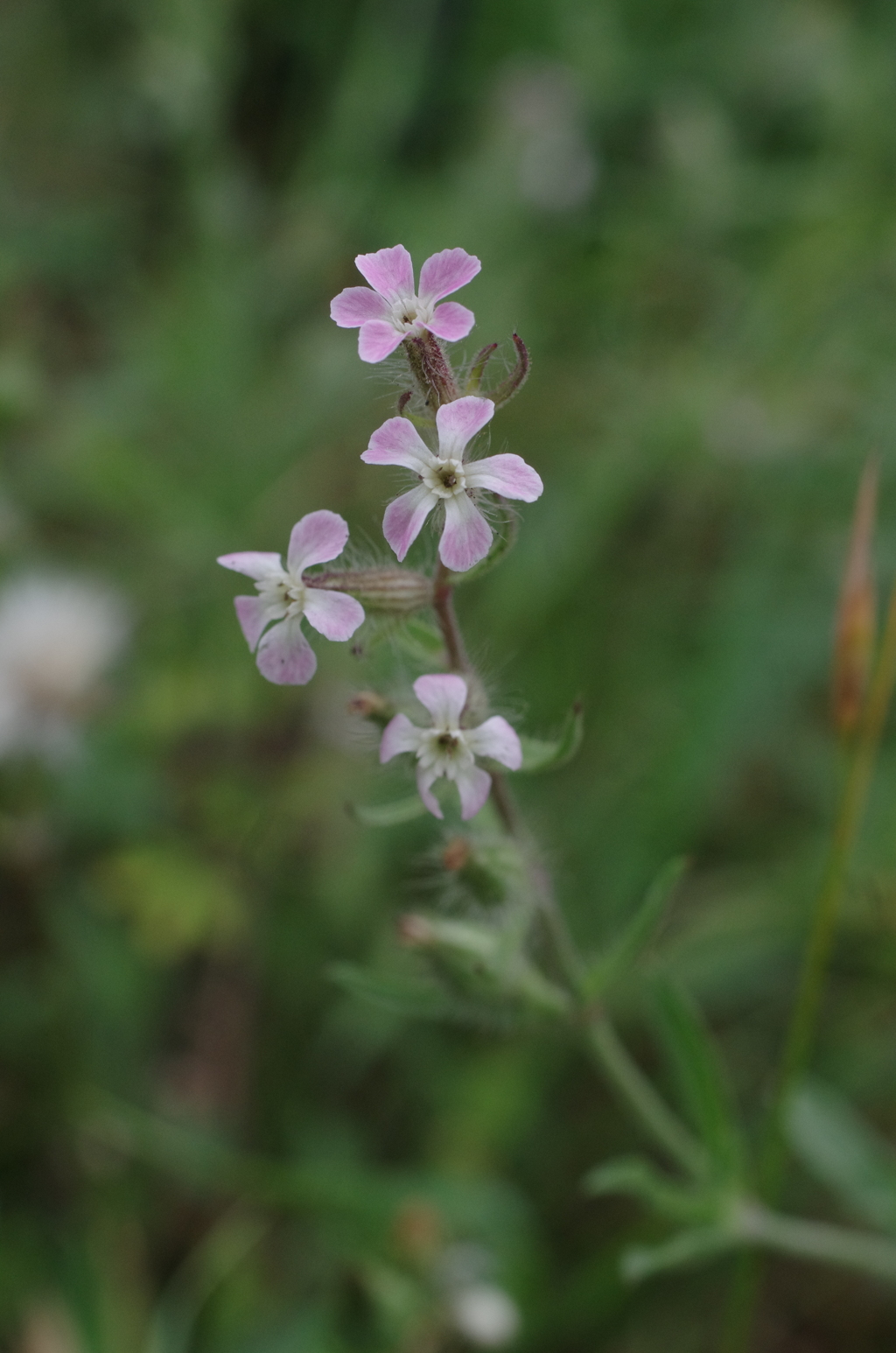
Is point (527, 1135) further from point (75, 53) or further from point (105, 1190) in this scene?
point (75, 53)

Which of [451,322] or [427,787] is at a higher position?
[451,322]

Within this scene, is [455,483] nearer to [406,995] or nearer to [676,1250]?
[406,995]

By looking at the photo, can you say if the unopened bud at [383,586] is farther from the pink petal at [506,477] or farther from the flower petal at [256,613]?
the pink petal at [506,477]

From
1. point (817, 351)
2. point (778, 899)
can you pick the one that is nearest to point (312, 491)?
point (817, 351)

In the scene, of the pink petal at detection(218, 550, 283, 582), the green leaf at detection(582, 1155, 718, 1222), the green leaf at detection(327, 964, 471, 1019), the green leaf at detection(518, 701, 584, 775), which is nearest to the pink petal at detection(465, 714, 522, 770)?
the green leaf at detection(518, 701, 584, 775)

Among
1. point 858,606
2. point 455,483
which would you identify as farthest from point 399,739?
point 858,606
